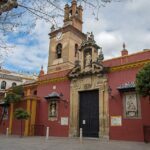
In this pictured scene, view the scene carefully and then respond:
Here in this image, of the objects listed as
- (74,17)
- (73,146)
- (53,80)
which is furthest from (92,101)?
(74,17)

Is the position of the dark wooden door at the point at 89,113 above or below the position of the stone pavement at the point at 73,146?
above

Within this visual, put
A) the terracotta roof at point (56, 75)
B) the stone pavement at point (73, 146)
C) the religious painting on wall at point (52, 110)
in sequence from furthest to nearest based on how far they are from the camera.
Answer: the terracotta roof at point (56, 75) < the religious painting on wall at point (52, 110) < the stone pavement at point (73, 146)

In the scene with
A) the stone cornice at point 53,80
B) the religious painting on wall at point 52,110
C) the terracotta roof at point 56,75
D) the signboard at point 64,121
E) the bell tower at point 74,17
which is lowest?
the signboard at point 64,121

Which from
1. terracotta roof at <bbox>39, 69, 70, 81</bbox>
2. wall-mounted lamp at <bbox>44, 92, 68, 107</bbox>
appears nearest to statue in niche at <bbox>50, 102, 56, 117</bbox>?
wall-mounted lamp at <bbox>44, 92, 68, 107</bbox>

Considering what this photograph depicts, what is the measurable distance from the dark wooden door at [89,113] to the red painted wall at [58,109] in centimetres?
134

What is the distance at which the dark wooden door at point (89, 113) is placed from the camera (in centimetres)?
1766

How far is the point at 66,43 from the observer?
33125mm

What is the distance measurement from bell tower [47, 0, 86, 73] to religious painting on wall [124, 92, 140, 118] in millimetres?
16758

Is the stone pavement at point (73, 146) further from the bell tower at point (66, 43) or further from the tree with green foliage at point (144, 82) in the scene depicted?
the bell tower at point (66, 43)

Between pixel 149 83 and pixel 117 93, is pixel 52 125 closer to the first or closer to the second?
pixel 117 93

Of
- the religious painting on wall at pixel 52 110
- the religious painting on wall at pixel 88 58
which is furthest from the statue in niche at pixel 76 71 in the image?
the religious painting on wall at pixel 52 110

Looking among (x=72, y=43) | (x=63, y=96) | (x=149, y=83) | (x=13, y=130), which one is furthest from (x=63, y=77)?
(x=72, y=43)

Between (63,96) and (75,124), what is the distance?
110 inches

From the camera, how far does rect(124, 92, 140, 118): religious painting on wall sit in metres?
15.4
